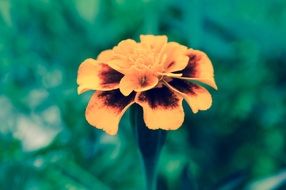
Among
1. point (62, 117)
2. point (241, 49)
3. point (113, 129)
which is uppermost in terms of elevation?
point (241, 49)

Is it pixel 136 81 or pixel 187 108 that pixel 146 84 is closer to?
pixel 136 81

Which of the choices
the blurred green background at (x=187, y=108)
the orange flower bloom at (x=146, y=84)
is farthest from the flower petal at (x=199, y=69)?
the blurred green background at (x=187, y=108)

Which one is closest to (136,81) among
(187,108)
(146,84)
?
(146,84)

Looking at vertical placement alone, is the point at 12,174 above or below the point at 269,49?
below

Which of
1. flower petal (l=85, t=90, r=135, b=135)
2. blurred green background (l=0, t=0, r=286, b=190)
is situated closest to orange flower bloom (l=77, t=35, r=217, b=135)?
flower petal (l=85, t=90, r=135, b=135)

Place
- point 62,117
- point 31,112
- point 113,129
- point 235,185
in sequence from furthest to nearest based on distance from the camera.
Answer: point 31,112
point 62,117
point 235,185
point 113,129

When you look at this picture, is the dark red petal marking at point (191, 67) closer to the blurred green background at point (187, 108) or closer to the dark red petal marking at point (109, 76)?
the dark red petal marking at point (109, 76)

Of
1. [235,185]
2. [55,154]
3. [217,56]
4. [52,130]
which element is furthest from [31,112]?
[235,185]

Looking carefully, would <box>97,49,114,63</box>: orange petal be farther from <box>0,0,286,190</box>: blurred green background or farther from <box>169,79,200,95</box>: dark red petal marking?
<box>0,0,286,190</box>: blurred green background

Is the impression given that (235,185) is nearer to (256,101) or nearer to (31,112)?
(256,101)
